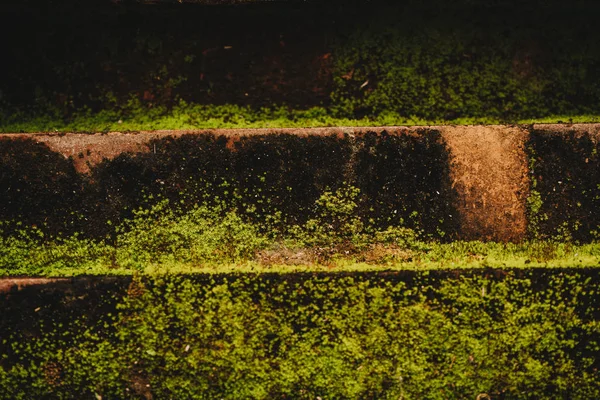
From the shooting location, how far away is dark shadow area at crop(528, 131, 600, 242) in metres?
2.55

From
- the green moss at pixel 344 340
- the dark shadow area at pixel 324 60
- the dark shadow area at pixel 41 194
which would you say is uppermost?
the dark shadow area at pixel 324 60

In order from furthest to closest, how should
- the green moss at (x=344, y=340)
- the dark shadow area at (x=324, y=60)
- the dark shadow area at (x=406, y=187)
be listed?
1. the dark shadow area at (x=324, y=60)
2. the dark shadow area at (x=406, y=187)
3. the green moss at (x=344, y=340)

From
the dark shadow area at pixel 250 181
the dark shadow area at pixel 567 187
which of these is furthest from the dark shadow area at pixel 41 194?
the dark shadow area at pixel 567 187

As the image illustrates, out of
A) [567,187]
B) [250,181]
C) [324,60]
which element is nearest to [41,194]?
[250,181]

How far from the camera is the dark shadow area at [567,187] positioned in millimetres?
2551

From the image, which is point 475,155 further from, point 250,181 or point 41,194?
point 41,194

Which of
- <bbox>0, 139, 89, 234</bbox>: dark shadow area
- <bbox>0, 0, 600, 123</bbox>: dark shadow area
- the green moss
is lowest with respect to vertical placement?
the green moss

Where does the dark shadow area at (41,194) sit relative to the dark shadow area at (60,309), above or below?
above

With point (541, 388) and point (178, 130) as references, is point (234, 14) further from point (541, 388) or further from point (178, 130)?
point (541, 388)

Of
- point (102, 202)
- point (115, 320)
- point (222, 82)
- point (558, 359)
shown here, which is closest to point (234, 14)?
point (222, 82)

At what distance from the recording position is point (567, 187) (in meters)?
2.55

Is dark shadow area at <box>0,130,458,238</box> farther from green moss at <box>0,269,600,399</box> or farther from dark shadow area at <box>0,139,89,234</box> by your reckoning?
green moss at <box>0,269,600,399</box>

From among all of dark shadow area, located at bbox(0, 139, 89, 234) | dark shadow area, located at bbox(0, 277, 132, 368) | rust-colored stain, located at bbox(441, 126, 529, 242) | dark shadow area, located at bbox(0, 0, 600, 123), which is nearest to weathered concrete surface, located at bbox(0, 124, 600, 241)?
rust-colored stain, located at bbox(441, 126, 529, 242)

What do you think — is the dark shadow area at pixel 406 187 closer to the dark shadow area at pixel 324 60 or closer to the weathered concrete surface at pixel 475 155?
the weathered concrete surface at pixel 475 155
